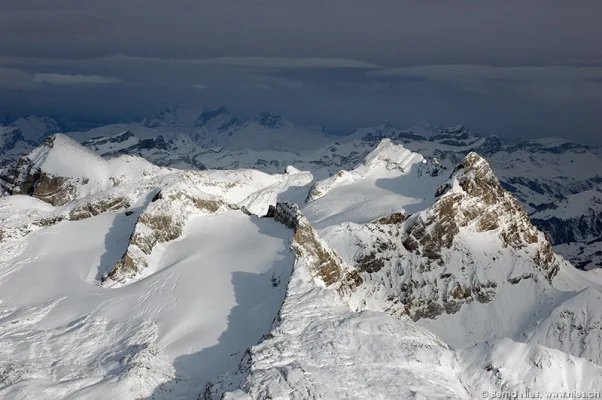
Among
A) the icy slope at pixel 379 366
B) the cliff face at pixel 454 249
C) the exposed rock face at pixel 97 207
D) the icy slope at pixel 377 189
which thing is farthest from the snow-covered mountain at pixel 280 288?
the icy slope at pixel 377 189

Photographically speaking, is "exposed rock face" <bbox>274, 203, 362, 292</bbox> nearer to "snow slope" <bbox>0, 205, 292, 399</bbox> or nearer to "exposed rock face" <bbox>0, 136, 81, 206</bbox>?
"snow slope" <bbox>0, 205, 292, 399</bbox>

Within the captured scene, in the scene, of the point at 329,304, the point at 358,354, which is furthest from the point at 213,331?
the point at 358,354

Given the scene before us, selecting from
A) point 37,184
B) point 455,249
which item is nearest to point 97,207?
point 37,184

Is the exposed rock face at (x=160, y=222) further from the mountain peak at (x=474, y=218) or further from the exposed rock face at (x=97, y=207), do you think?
the mountain peak at (x=474, y=218)

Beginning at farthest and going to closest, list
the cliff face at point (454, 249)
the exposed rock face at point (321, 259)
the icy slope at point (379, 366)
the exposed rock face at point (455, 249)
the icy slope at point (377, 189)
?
the icy slope at point (377, 189)
the exposed rock face at point (455, 249)
the cliff face at point (454, 249)
the exposed rock face at point (321, 259)
the icy slope at point (379, 366)

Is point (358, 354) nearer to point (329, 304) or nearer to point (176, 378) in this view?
point (329, 304)

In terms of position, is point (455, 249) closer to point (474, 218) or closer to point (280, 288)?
point (474, 218)

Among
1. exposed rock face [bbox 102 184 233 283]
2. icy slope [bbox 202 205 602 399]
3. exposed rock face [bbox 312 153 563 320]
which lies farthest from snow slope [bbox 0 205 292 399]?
exposed rock face [bbox 312 153 563 320]
